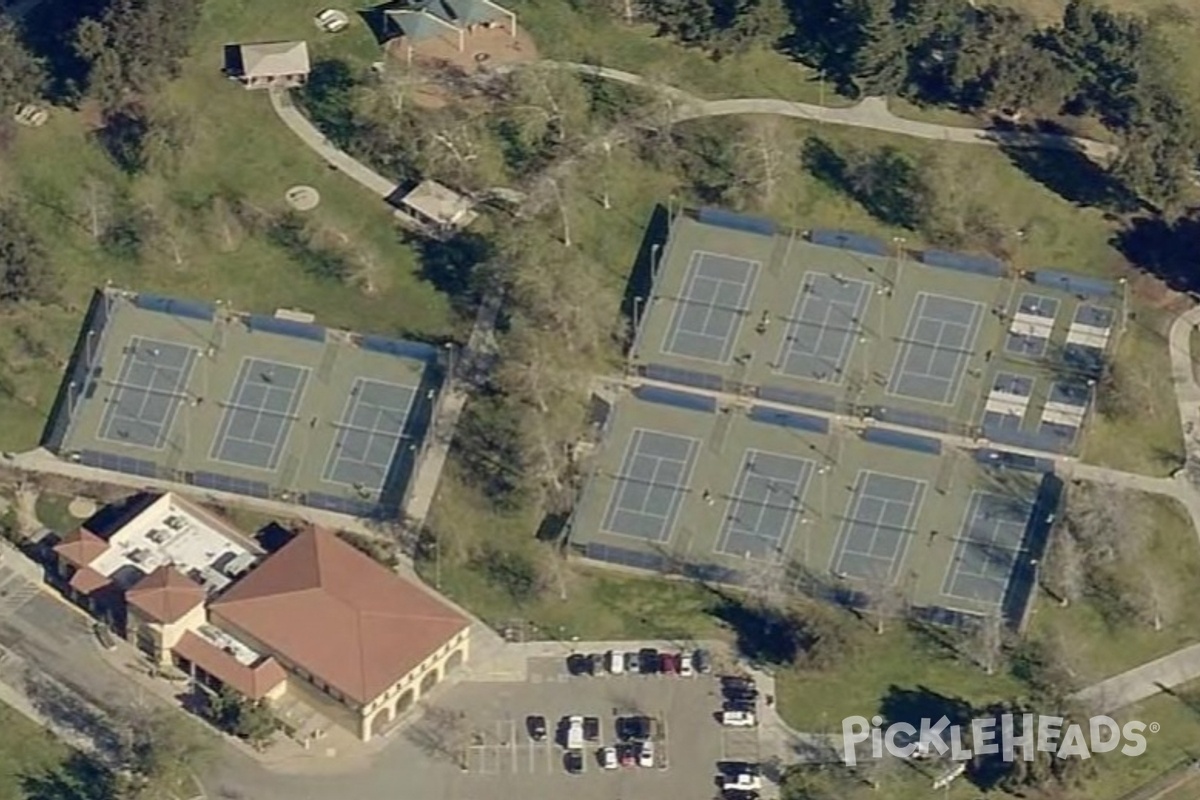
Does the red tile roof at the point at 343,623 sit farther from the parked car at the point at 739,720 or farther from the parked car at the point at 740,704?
the parked car at the point at 739,720

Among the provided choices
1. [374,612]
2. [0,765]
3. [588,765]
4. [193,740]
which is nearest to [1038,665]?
[588,765]

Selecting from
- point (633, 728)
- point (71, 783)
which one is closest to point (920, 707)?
point (633, 728)

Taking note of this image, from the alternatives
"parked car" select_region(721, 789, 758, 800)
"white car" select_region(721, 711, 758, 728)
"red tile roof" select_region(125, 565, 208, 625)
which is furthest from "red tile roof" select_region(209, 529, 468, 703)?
"parked car" select_region(721, 789, 758, 800)

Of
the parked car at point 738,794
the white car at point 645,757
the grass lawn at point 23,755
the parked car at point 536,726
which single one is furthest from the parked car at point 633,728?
the grass lawn at point 23,755

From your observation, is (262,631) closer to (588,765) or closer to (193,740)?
(193,740)

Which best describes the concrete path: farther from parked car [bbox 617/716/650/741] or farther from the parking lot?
parked car [bbox 617/716/650/741]

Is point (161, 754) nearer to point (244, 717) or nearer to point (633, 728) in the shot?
point (244, 717)

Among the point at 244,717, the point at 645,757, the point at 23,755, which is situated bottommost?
the point at 23,755
